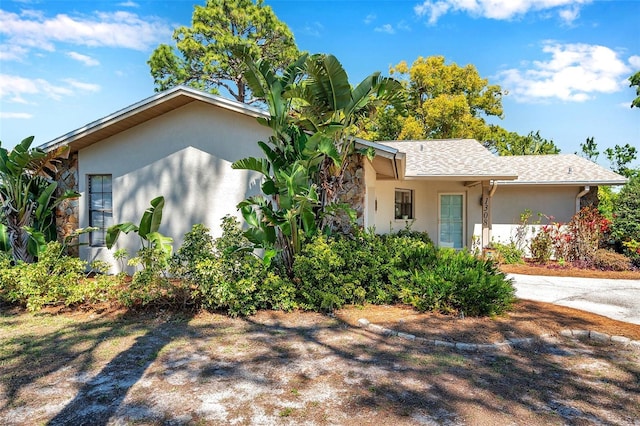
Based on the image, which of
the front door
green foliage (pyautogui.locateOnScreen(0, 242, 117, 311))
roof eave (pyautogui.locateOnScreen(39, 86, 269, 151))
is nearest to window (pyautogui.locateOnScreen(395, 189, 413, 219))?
the front door

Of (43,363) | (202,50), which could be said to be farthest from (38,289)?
(202,50)

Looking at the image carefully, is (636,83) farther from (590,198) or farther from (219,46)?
(219,46)

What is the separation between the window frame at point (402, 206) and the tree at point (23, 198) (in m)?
9.01

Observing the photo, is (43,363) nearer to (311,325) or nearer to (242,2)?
(311,325)

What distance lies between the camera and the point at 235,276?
22.8 ft

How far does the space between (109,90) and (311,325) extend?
12.0 meters

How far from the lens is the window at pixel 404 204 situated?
44.1ft

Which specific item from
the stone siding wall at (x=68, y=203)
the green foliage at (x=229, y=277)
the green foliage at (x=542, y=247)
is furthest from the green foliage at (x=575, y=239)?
the stone siding wall at (x=68, y=203)

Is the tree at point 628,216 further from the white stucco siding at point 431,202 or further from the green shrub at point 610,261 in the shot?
the white stucco siding at point 431,202

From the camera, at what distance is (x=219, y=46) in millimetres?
24422

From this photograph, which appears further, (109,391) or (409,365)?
(409,365)

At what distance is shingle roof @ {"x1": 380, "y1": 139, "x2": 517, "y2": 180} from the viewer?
11438 millimetres

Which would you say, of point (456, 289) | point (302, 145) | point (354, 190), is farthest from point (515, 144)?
point (302, 145)

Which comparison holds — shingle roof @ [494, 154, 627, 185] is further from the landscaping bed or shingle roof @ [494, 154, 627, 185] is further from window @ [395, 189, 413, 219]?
the landscaping bed
